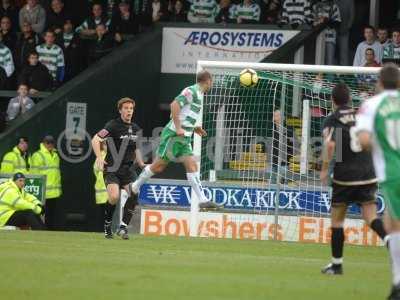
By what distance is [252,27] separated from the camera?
24.3 m

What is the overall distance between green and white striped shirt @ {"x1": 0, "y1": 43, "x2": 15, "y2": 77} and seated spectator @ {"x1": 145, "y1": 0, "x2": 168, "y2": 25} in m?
3.01

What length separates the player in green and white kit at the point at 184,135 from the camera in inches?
627

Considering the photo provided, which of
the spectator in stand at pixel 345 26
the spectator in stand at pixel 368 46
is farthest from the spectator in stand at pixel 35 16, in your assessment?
the spectator in stand at pixel 368 46

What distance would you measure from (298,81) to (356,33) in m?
6.36

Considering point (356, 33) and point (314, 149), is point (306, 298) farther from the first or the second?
point (356, 33)

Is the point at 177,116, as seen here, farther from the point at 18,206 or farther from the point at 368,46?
the point at 368,46

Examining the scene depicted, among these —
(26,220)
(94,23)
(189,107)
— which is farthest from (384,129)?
(94,23)

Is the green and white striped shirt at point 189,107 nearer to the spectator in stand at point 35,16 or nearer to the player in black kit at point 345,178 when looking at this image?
the player in black kit at point 345,178

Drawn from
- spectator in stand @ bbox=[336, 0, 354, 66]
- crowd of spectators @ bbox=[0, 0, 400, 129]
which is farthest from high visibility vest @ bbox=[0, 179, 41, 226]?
spectator in stand @ bbox=[336, 0, 354, 66]

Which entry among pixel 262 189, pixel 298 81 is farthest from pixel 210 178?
pixel 298 81

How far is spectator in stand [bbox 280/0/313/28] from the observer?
23422 millimetres

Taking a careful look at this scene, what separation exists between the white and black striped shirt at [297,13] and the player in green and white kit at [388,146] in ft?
46.8

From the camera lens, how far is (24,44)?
24.5m

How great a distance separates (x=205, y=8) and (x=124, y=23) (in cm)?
180
